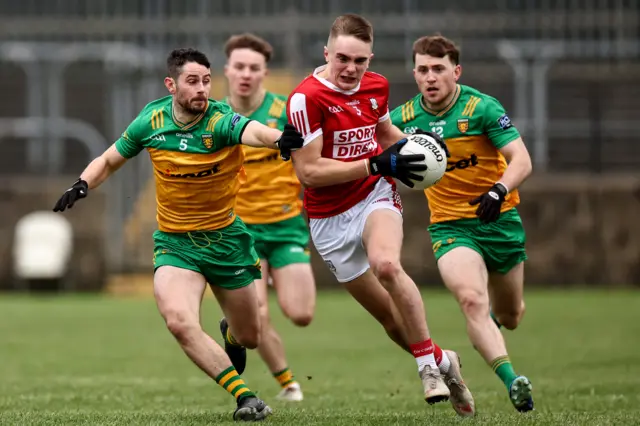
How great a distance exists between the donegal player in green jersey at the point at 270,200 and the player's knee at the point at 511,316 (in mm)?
1665

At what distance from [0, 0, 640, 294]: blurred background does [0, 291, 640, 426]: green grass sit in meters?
0.75

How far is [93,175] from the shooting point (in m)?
8.72

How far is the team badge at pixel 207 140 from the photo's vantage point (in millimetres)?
8625

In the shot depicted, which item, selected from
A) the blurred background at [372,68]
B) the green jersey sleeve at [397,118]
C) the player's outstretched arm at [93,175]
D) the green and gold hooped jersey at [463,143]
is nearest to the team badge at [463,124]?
the green and gold hooped jersey at [463,143]

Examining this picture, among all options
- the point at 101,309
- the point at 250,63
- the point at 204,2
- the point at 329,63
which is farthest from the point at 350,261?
the point at 204,2

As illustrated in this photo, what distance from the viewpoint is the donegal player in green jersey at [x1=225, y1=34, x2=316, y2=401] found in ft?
35.9

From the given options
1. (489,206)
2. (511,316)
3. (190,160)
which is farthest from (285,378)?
(489,206)

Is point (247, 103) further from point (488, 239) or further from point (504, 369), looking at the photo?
point (504, 369)

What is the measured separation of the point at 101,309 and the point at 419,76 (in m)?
11.5

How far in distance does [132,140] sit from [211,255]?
→ 93cm

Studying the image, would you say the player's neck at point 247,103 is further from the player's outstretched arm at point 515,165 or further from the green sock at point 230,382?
the green sock at point 230,382

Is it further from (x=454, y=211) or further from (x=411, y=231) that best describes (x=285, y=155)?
(x=411, y=231)

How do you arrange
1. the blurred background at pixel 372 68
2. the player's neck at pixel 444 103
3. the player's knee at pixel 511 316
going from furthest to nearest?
the blurred background at pixel 372 68
the player's knee at pixel 511 316
the player's neck at pixel 444 103

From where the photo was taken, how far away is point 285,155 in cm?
802
